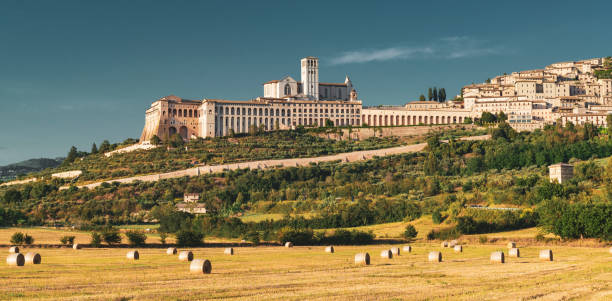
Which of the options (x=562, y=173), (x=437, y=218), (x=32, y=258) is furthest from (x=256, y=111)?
(x=32, y=258)

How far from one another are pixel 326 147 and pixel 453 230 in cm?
4859

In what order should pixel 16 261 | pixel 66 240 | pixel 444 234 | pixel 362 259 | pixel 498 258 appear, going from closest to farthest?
pixel 16 261, pixel 362 259, pixel 498 258, pixel 66 240, pixel 444 234

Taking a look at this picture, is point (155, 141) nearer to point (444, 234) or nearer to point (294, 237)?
point (444, 234)

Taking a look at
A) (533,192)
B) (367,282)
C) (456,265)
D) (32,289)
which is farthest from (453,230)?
(32,289)

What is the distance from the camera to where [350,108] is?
334ft

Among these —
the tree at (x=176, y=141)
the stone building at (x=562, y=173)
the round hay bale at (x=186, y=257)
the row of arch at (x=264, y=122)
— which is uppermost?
the row of arch at (x=264, y=122)

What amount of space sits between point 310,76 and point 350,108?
1263cm

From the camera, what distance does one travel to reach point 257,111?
98.2 meters

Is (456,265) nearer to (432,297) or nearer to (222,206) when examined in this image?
(432,297)

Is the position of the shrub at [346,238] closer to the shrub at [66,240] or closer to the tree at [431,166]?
the shrub at [66,240]

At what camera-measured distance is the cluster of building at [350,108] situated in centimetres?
9450

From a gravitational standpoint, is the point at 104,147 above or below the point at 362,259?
above

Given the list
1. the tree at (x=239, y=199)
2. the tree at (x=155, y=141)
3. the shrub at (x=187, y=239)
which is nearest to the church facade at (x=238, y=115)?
the tree at (x=155, y=141)

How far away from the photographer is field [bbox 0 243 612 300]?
13062 millimetres
